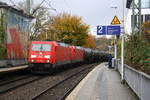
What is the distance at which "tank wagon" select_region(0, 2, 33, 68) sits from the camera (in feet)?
104

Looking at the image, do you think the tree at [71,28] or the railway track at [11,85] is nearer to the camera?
the railway track at [11,85]

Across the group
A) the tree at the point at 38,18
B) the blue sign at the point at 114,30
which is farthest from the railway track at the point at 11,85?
the tree at the point at 38,18

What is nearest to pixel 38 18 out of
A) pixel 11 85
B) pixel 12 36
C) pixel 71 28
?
pixel 71 28

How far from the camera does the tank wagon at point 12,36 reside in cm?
3178

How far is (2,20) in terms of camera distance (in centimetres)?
3281

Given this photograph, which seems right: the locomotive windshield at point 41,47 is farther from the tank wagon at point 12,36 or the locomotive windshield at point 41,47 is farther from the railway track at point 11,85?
the railway track at point 11,85

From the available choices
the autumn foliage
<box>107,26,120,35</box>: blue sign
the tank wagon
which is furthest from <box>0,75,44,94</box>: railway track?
the autumn foliage

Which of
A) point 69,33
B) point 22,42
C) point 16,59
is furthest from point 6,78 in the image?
point 69,33

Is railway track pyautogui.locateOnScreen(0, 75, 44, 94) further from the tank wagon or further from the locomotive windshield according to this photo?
the tank wagon

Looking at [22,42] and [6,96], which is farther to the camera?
[22,42]

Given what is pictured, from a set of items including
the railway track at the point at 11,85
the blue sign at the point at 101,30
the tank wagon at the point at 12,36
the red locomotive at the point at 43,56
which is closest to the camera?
the railway track at the point at 11,85

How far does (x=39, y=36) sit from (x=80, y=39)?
1428 centimetres

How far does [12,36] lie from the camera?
115 ft

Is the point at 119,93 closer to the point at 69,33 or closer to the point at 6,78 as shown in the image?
the point at 6,78
